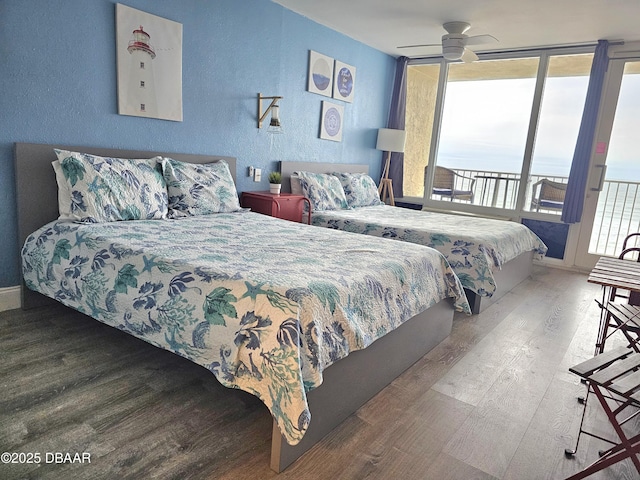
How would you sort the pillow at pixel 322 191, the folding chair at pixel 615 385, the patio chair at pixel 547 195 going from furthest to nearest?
the patio chair at pixel 547 195 < the pillow at pixel 322 191 < the folding chair at pixel 615 385

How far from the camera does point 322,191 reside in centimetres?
438

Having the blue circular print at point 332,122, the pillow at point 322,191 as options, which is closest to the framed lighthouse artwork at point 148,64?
the pillow at point 322,191

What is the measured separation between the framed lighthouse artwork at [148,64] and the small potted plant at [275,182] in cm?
106

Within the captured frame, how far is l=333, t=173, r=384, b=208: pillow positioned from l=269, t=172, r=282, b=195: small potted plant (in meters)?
0.95

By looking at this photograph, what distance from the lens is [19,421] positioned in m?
1.62

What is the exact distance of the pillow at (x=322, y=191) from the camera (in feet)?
14.0

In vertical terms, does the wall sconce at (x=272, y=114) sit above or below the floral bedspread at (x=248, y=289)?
above

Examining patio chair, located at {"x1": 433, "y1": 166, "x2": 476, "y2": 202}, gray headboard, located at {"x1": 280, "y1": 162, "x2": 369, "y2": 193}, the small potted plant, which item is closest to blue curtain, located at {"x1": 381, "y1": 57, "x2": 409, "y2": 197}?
patio chair, located at {"x1": 433, "y1": 166, "x2": 476, "y2": 202}

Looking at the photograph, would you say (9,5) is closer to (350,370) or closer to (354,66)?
(350,370)

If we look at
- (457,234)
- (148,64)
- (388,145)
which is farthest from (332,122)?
(148,64)

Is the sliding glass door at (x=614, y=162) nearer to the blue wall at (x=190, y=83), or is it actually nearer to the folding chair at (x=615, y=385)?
the blue wall at (x=190, y=83)

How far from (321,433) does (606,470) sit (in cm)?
107

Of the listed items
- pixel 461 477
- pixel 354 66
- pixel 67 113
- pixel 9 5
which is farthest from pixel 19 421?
pixel 354 66

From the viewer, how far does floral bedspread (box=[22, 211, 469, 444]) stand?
4.83 ft
